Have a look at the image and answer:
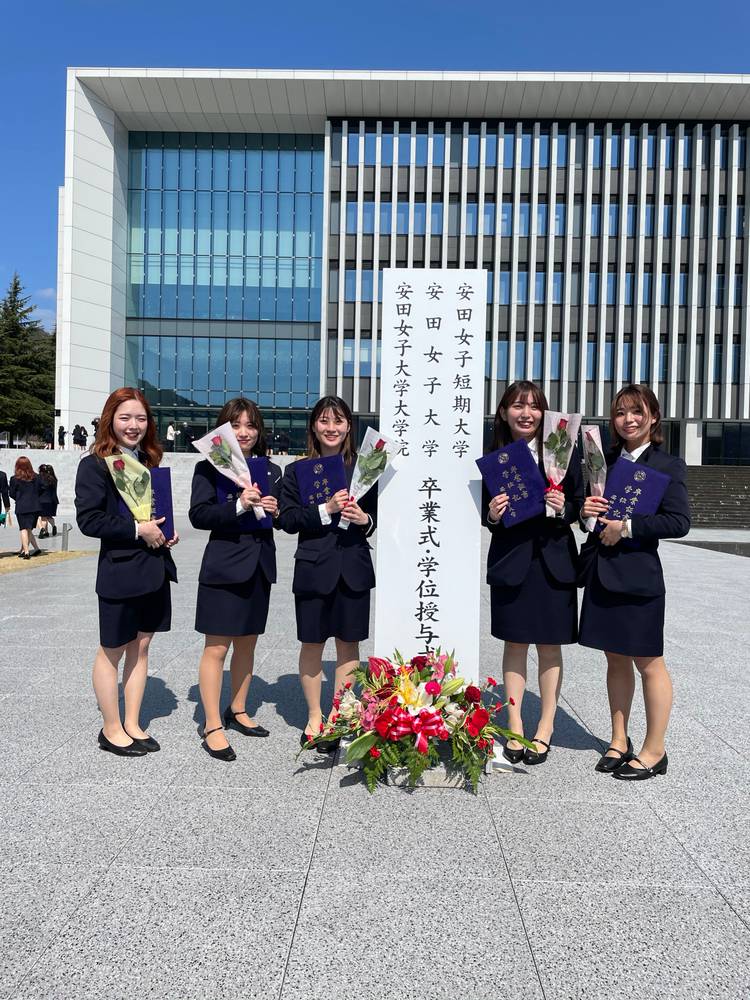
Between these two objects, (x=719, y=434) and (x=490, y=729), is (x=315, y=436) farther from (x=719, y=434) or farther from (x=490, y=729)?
(x=719, y=434)

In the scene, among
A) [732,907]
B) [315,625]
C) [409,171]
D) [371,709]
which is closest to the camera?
[732,907]

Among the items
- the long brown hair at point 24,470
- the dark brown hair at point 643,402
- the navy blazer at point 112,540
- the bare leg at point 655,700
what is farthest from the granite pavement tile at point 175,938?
the long brown hair at point 24,470

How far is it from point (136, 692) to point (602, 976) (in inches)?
111

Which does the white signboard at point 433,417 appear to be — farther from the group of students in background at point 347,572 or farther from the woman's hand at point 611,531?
the woman's hand at point 611,531

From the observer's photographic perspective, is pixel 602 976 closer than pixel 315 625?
Yes

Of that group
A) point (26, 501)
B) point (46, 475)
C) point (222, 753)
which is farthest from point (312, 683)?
point (46, 475)

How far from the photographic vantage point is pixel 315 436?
13.5 ft

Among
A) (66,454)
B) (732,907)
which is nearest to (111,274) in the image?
(66,454)

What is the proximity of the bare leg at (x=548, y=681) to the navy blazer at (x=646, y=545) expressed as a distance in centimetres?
48

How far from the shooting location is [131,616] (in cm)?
396

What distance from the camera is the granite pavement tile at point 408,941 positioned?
2.18m

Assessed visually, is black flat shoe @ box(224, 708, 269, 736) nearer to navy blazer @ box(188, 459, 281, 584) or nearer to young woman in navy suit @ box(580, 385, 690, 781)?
navy blazer @ box(188, 459, 281, 584)

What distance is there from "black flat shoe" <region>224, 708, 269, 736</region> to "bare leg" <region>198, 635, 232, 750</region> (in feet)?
0.93

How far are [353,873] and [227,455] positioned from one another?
2.12 metres
